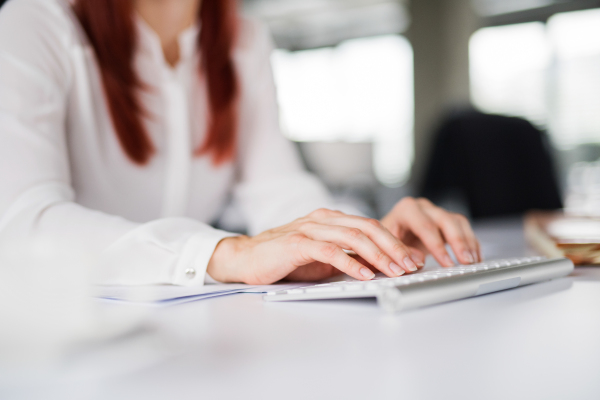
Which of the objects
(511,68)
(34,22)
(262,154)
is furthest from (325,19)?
(34,22)

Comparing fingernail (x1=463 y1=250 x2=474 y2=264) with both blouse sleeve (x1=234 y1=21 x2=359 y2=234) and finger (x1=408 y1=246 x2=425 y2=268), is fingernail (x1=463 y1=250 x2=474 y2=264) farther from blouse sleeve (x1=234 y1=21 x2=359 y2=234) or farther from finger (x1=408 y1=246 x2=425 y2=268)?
blouse sleeve (x1=234 y1=21 x2=359 y2=234)

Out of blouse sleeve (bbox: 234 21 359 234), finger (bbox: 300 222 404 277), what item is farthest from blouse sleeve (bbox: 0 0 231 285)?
blouse sleeve (bbox: 234 21 359 234)

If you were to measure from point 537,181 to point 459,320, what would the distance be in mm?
1903

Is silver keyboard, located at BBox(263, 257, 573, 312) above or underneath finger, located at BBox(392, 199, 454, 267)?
above

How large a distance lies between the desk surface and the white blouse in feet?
0.25

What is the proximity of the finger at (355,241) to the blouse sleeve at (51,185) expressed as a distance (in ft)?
0.37

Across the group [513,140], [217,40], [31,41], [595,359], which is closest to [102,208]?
[31,41]

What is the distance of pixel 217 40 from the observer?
1.12 meters

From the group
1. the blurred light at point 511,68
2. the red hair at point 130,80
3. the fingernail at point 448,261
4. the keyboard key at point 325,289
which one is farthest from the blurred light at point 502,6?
the keyboard key at point 325,289

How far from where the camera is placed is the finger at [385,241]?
49 cm

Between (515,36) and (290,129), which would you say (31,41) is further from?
(290,129)

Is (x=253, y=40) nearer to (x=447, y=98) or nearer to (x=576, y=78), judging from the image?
(x=447, y=98)

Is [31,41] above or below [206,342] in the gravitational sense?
above

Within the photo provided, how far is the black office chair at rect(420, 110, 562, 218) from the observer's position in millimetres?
2045
